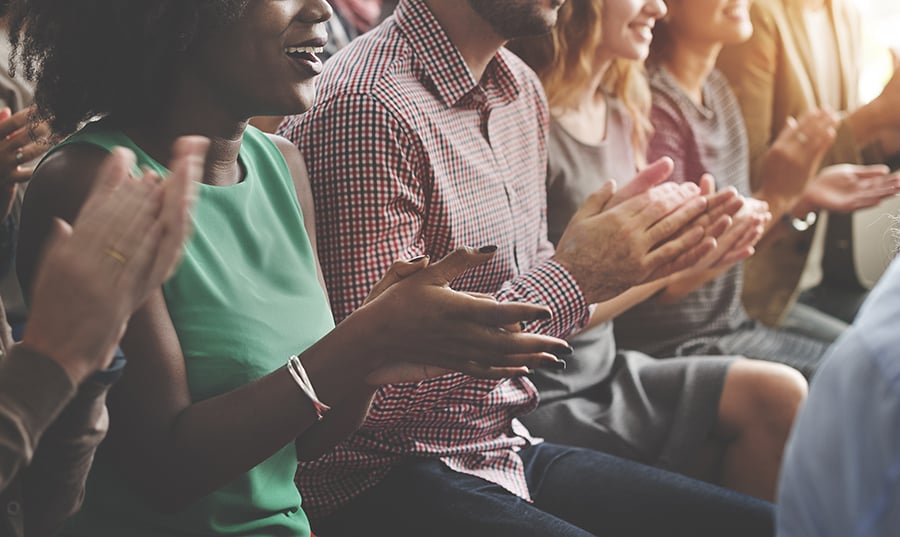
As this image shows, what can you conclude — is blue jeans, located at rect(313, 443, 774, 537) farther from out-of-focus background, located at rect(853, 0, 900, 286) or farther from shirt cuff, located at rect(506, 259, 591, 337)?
out-of-focus background, located at rect(853, 0, 900, 286)

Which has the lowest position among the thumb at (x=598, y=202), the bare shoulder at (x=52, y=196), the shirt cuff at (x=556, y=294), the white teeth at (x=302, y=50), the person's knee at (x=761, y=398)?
the person's knee at (x=761, y=398)

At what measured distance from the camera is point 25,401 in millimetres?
655

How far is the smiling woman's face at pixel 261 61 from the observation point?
979mm

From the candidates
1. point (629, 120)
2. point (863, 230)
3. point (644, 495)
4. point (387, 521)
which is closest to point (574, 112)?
point (629, 120)

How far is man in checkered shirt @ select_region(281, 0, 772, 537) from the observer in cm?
119

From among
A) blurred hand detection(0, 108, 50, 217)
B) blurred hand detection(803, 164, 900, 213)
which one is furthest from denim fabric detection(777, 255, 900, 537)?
blurred hand detection(803, 164, 900, 213)

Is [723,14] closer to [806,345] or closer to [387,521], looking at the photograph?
[806,345]

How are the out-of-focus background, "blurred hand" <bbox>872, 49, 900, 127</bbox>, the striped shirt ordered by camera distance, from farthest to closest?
the out-of-focus background < "blurred hand" <bbox>872, 49, 900, 127</bbox> < the striped shirt

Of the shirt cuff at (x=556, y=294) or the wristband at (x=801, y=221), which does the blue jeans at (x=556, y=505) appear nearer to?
the shirt cuff at (x=556, y=294)

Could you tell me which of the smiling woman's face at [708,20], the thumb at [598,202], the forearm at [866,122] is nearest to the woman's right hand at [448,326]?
the thumb at [598,202]

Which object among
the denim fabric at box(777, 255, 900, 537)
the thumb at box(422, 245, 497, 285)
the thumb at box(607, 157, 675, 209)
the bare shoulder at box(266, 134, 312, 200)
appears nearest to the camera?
the denim fabric at box(777, 255, 900, 537)

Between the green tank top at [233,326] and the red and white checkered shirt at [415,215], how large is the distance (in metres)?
0.13

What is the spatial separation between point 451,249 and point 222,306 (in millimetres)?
412

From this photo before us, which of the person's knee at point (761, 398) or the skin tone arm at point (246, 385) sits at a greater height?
the skin tone arm at point (246, 385)
